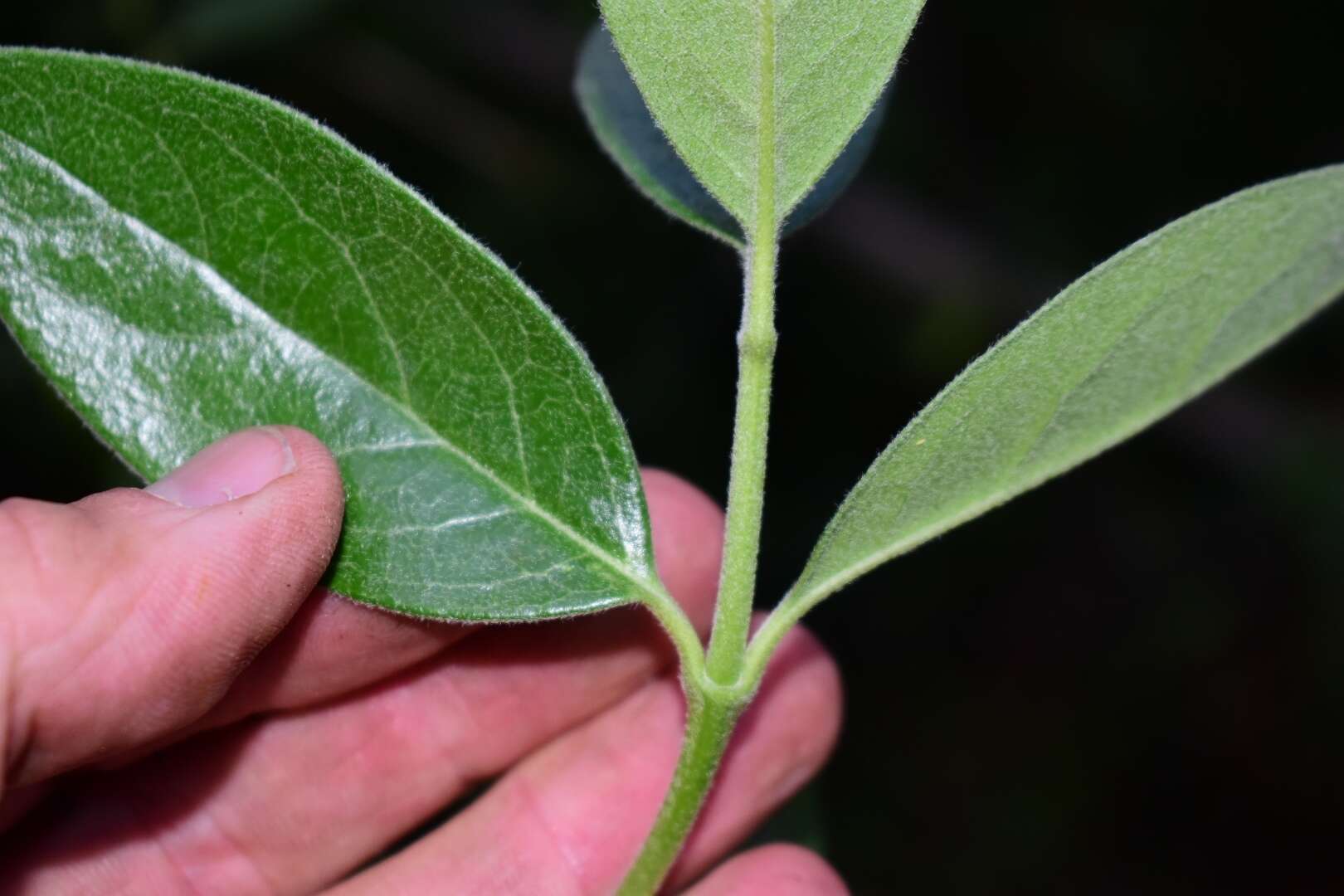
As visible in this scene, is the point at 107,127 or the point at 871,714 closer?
the point at 107,127

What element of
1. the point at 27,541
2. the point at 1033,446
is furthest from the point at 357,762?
the point at 1033,446

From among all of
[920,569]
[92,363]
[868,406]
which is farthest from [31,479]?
[920,569]

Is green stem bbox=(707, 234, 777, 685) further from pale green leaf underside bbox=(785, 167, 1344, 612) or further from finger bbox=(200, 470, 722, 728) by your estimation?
finger bbox=(200, 470, 722, 728)

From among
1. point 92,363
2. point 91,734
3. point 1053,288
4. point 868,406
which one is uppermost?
point 92,363

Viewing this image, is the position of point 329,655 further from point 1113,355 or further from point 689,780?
point 1113,355

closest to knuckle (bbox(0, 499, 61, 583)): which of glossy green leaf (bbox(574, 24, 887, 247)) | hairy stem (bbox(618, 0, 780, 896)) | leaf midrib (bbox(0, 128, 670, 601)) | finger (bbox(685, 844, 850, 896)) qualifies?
leaf midrib (bbox(0, 128, 670, 601))

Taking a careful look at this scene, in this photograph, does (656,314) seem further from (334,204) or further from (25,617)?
(25,617)

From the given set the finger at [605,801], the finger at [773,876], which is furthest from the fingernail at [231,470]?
the finger at [773,876]
